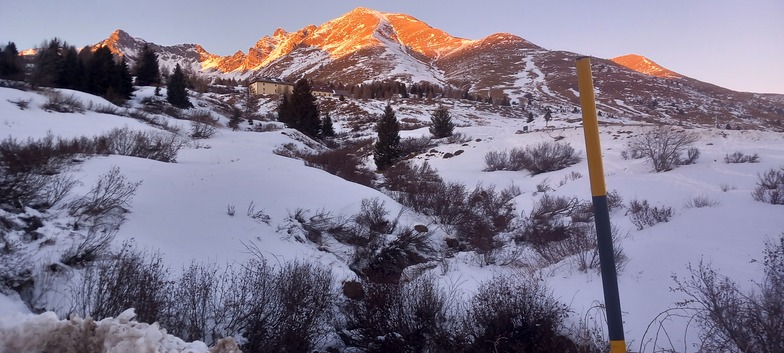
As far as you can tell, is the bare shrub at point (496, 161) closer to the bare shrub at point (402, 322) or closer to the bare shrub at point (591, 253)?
the bare shrub at point (591, 253)

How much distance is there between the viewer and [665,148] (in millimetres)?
17141

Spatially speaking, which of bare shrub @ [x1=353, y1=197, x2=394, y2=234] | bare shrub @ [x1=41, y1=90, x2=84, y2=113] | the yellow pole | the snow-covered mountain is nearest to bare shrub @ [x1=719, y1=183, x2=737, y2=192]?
bare shrub @ [x1=353, y1=197, x2=394, y2=234]

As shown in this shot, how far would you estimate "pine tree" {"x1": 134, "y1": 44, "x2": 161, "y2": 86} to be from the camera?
1721 inches

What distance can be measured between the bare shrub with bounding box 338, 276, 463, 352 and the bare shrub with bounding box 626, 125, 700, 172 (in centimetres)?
1478

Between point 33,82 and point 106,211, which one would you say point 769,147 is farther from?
point 33,82

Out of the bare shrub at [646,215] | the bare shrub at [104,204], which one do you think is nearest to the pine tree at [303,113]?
the bare shrub at [104,204]

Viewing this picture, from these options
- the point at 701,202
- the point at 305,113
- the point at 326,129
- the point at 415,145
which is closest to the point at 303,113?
the point at 305,113

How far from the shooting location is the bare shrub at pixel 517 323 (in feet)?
17.1

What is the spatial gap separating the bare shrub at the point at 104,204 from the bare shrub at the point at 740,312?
8.45 m

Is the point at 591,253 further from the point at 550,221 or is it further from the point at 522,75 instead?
the point at 522,75

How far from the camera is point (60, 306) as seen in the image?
4469 mm

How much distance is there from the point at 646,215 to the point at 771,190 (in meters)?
2.75

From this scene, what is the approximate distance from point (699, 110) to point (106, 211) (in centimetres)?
7127

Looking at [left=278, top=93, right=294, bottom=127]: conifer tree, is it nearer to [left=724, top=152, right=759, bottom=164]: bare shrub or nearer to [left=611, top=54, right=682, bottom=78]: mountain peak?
[left=724, top=152, right=759, bottom=164]: bare shrub
